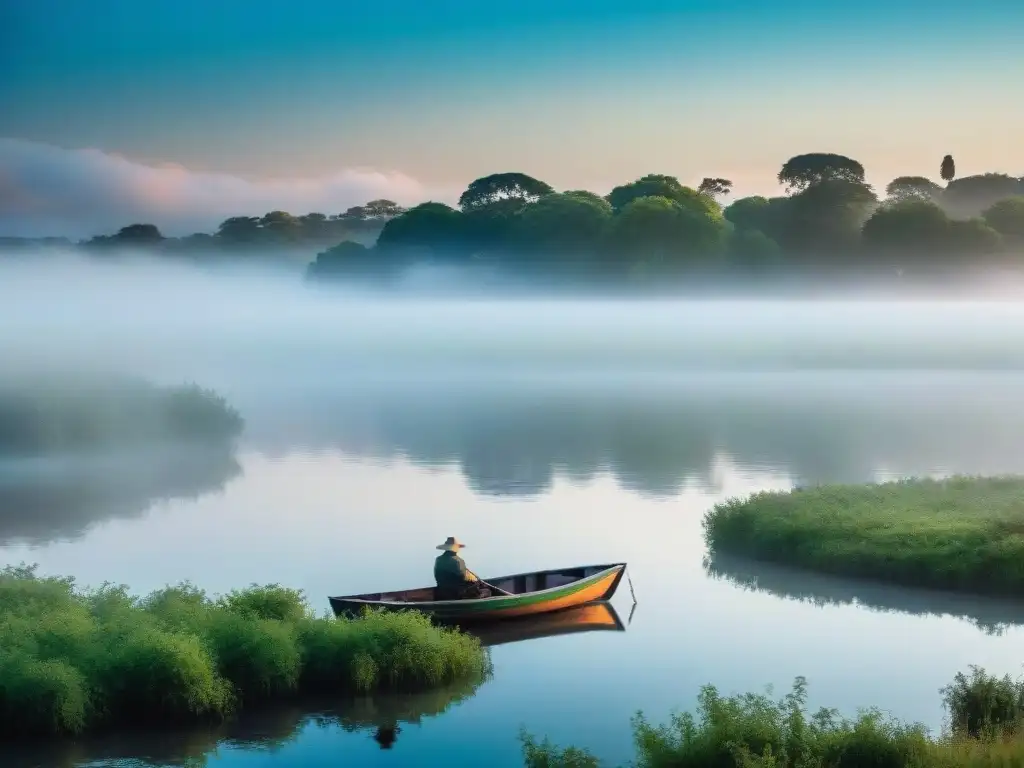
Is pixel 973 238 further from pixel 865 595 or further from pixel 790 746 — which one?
pixel 790 746

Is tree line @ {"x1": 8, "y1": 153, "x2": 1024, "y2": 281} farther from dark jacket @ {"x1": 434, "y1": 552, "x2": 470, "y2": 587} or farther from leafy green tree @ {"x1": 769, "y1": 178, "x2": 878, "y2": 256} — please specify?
dark jacket @ {"x1": 434, "y1": 552, "x2": 470, "y2": 587}

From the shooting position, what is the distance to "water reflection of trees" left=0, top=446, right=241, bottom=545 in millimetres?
52062

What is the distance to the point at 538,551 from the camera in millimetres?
44438

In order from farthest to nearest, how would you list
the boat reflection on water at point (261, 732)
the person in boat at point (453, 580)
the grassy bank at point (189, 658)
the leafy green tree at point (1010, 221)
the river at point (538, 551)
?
the leafy green tree at point (1010, 221) → the person in boat at point (453, 580) → the river at point (538, 551) → the grassy bank at point (189, 658) → the boat reflection on water at point (261, 732)

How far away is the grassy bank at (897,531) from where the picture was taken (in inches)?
1391

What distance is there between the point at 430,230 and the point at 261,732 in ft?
432

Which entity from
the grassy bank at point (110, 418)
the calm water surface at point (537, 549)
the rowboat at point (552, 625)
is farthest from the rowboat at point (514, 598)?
the grassy bank at point (110, 418)

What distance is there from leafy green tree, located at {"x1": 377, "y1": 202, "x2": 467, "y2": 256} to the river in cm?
4217

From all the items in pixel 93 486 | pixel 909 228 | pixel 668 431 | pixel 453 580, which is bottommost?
pixel 453 580

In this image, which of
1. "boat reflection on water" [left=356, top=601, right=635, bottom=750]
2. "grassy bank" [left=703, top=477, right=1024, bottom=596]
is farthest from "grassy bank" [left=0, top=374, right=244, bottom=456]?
"boat reflection on water" [left=356, top=601, right=635, bottom=750]

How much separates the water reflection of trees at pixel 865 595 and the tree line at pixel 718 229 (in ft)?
351

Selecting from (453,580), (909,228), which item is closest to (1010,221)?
(909,228)

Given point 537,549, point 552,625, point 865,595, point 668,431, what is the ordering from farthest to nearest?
point 668,431 < point 537,549 < point 865,595 < point 552,625

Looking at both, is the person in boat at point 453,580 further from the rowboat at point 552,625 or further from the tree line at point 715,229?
the tree line at point 715,229
